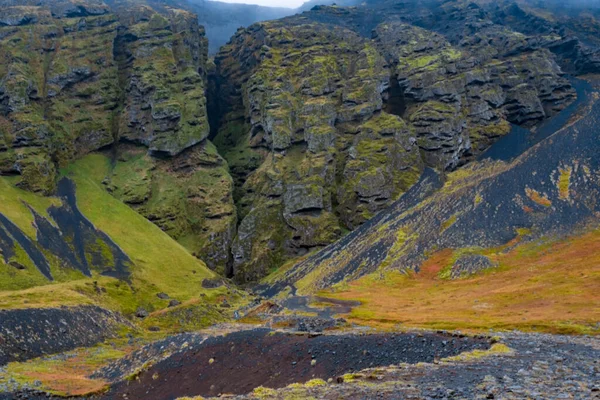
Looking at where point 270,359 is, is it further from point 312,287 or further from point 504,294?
point 312,287

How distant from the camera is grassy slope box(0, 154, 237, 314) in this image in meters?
102

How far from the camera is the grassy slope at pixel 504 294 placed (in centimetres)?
7050

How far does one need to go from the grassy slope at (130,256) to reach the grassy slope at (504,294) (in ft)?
153

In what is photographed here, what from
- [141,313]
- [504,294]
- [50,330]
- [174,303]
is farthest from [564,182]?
[50,330]

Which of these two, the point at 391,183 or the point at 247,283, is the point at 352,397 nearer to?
the point at 247,283

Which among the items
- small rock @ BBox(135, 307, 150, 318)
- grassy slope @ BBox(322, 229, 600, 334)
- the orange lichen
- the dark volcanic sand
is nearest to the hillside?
the dark volcanic sand

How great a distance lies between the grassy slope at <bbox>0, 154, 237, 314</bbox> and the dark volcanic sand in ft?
Result: 162

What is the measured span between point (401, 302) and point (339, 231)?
81.0 m

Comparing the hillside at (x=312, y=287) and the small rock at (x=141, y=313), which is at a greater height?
the hillside at (x=312, y=287)

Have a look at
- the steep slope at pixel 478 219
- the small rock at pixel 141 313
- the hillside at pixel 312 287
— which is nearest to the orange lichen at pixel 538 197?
the steep slope at pixel 478 219

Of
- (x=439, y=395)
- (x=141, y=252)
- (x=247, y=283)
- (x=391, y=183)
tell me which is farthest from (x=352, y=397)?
(x=391, y=183)

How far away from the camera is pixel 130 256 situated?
148m

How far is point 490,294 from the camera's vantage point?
336 ft

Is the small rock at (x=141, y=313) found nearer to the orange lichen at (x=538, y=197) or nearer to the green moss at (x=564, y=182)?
the orange lichen at (x=538, y=197)
